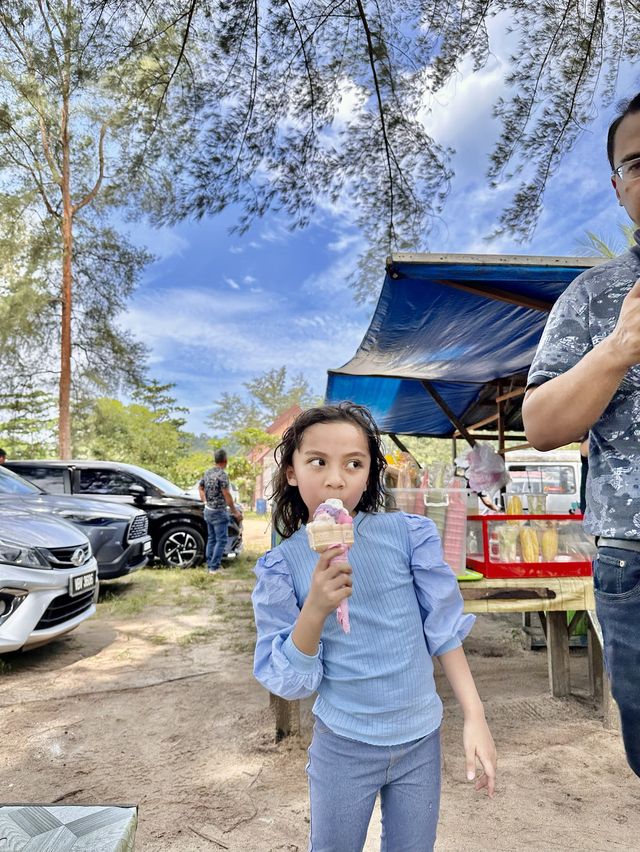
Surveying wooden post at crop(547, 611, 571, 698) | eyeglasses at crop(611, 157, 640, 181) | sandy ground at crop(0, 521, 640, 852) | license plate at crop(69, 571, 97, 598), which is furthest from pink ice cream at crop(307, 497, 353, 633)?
license plate at crop(69, 571, 97, 598)

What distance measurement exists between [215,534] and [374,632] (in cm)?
827

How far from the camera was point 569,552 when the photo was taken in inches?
144

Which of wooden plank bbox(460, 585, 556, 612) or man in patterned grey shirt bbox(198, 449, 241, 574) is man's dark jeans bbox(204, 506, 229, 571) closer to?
man in patterned grey shirt bbox(198, 449, 241, 574)

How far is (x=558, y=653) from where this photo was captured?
3982 mm

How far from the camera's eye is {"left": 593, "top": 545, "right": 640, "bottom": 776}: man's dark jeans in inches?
43.4

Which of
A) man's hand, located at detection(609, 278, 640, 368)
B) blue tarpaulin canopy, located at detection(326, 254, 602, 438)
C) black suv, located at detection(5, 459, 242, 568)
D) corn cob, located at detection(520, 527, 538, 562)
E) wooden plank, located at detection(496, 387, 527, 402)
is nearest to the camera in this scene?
man's hand, located at detection(609, 278, 640, 368)

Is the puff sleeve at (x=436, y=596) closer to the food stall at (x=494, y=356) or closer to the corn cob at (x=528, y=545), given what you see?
the food stall at (x=494, y=356)

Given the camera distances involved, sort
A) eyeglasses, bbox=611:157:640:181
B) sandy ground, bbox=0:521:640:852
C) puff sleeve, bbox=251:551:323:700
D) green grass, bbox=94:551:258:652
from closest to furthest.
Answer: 1. eyeglasses, bbox=611:157:640:181
2. puff sleeve, bbox=251:551:323:700
3. sandy ground, bbox=0:521:640:852
4. green grass, bbox=94:551:258:652

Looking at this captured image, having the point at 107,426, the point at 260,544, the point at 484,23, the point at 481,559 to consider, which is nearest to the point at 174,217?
the point at 484,23

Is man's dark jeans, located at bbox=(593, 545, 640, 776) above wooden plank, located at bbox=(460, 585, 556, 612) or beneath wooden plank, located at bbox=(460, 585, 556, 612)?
above

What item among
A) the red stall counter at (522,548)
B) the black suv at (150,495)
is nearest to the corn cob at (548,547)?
the red stall counter at (522,548)

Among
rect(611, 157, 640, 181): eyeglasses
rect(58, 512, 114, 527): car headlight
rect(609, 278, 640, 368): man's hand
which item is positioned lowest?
rect(58, 512, 114, 527): car headlight

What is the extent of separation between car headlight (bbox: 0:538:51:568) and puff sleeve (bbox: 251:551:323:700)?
3770mm

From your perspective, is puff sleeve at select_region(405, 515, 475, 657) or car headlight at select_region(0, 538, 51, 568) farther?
car headlight at select_region(0, 538, 51, 568)
